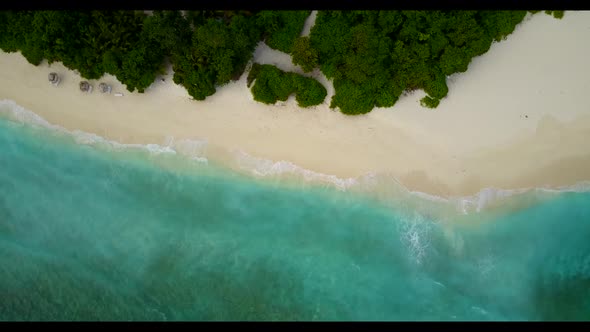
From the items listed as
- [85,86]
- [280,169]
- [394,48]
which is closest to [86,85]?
[85,86]

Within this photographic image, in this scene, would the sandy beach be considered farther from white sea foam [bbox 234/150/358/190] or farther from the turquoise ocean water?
the turquoise ocean water

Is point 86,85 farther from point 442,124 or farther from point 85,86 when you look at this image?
point 442,124

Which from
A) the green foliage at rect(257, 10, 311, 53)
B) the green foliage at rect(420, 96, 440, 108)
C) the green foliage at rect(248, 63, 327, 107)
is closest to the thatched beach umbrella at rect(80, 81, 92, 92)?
the green foliage at rect(248, 63, 327, 107)

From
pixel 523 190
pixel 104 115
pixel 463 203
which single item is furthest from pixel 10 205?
pixel 523 190

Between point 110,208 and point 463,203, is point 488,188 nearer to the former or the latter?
point 463,203

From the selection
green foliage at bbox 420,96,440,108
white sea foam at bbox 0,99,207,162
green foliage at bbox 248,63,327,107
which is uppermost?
green foliage at bbox 420,96,440,108

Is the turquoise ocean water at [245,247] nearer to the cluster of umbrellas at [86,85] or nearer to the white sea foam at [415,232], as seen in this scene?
the white sea foam at [415,232]
